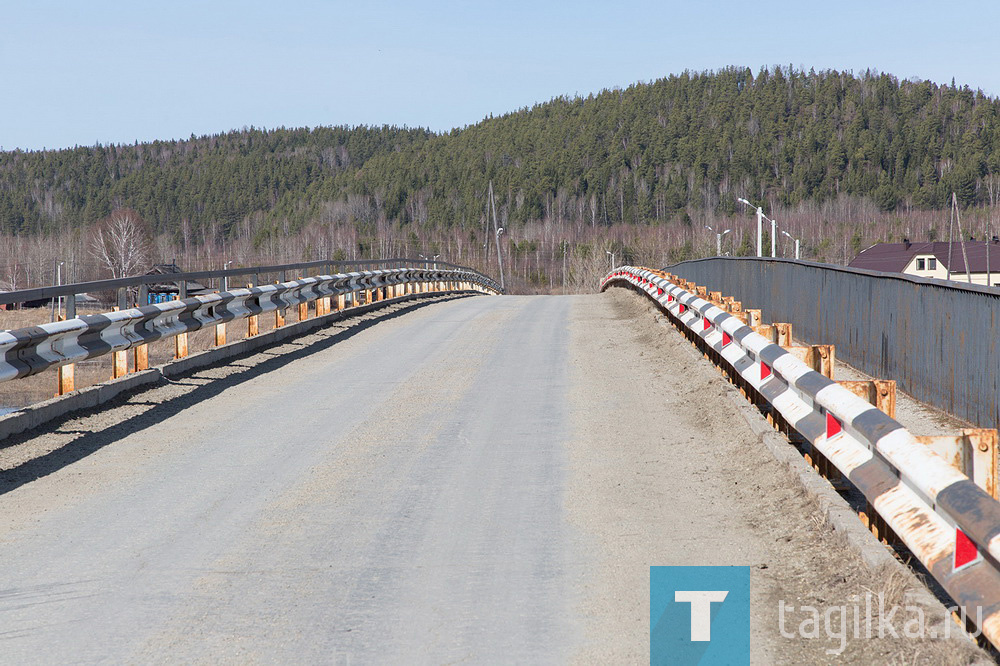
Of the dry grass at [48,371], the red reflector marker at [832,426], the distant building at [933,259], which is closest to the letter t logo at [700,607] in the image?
the red reflector marker at [832,426]

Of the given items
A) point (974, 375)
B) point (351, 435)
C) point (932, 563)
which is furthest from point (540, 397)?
point (932, 563)

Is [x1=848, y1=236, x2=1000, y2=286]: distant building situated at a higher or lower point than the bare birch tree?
lower

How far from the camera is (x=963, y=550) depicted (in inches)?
154

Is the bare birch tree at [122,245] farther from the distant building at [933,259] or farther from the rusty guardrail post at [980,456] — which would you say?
the rusty guardrail post at [980,456]

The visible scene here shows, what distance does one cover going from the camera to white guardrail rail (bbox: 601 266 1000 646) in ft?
12.2

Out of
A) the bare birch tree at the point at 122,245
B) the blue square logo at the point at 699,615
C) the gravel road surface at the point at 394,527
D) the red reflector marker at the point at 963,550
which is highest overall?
the bare birch tree at the point at 122,245

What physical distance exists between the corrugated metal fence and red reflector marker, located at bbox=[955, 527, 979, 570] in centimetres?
527

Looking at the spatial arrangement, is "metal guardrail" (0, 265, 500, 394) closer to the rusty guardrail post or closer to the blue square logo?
the blue square logo

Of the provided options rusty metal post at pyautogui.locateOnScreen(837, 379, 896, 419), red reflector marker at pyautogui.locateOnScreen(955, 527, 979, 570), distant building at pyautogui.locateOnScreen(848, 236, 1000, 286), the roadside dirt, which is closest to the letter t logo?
the roadside dirt

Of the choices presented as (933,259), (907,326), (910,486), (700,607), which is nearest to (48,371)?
(907,326)

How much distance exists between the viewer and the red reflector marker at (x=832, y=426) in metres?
5.88

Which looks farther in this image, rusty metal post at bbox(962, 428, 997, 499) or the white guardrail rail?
rusty metal post at bbox(962, 428, 997, 499)

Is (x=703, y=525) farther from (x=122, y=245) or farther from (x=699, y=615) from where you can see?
(x=122, y=245)

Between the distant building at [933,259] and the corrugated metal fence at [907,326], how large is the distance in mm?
82746
